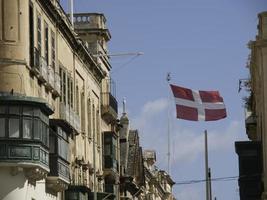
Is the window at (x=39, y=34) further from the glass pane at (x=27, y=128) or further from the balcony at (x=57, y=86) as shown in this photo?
the glass pane at (x=27, y=128)

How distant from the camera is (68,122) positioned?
5850 centimetres

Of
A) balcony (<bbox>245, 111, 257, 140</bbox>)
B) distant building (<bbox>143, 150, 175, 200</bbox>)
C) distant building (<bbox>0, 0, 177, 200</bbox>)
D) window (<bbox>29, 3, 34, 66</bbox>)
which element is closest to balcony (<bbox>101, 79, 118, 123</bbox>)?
distant building (<bbox>0, 0, 177, 200</bbox>)

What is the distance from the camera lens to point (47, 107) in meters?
47.6

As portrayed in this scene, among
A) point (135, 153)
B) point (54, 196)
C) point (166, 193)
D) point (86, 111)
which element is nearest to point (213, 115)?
point (54, 196)

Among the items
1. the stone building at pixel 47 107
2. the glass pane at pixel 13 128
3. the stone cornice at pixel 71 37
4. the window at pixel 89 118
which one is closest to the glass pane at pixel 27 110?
the stone building at pixel 47 107

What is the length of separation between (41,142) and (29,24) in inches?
217

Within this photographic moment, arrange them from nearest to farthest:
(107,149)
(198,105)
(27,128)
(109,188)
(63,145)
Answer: (27,128), (198,105), (63,145), (107,149), (109,188)

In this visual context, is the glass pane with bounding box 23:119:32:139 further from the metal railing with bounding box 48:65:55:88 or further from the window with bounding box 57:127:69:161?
the metal railing with bounding box 48:65:55:88

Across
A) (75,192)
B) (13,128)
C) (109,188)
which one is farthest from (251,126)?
(13,128)

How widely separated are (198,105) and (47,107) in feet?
28.2

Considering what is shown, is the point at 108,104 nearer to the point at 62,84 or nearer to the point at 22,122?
the point at 62,84

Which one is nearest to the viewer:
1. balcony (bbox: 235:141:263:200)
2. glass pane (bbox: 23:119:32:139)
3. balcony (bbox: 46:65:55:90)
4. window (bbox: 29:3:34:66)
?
glass pane (bbox: 23:119:32:139)

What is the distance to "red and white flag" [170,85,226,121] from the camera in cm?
5272

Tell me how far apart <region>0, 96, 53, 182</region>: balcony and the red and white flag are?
26.5ft
